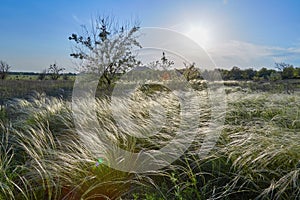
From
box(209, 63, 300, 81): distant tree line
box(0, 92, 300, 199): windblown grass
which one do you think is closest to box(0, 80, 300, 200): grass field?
box(0, 92, 300, 199): windblown grass

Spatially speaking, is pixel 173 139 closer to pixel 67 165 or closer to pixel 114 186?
pixel 114 186

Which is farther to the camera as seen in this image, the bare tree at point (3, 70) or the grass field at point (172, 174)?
the bare tree at point (3, 70)

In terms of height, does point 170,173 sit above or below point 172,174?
below

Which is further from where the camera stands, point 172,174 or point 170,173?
point 170,173

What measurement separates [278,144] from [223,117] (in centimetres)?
116

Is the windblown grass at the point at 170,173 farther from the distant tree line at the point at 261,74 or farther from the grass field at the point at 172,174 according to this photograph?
the distant tree line at the point at 261,74

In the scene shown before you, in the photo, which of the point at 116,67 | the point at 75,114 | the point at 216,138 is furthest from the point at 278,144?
the point at 116,67

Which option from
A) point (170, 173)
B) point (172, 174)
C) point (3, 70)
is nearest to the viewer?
point (172, 174)

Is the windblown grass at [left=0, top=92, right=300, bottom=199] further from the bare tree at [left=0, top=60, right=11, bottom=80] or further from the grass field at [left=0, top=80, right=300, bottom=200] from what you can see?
the bare tree at [left=0, top=60, right=11, bottom=80]

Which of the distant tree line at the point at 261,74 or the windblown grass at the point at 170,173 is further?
the distant tree line at the point at 261,74

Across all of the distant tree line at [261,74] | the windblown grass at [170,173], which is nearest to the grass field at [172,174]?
the windblown grass at [170,173]

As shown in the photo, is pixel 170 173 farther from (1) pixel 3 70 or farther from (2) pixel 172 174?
(1) pixel 3 70

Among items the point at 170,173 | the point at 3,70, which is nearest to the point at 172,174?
the point at 170,173

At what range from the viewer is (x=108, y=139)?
2.27 metres
